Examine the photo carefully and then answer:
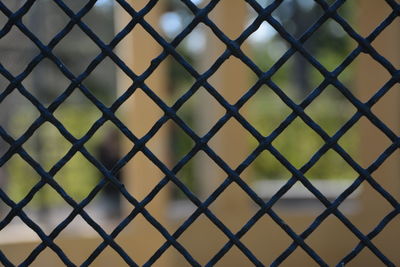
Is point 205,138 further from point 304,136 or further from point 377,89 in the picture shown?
point 304,136

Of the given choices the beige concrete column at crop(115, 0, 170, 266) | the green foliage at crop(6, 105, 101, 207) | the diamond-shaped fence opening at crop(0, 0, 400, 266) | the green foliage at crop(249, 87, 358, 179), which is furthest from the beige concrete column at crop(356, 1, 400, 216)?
the green foliage at crop(249, 87, 358, 179)

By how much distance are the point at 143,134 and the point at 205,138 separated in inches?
Result: 208

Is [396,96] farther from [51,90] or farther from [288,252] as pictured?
[51,90]

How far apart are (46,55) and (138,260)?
572cm

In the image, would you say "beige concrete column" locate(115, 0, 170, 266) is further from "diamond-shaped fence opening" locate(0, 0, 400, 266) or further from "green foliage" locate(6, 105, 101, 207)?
"green foliage" locate(6, 105, 101, 207)

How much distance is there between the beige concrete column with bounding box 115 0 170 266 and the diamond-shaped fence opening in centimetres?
2

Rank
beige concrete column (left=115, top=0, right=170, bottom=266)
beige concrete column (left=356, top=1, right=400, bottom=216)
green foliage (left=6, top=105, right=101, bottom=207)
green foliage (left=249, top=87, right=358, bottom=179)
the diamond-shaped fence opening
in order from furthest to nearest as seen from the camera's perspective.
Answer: green foliage (left=249, top=87, right=358, bottom=179) < green foliage (left=6, top=105, right=101, bottom=207) < beige concrete column (left=356, top=1, right=400, bottom=216) < beige concrete column (left=115, top=0, right=170, bottom=266) < the diamond-shaped fence opening

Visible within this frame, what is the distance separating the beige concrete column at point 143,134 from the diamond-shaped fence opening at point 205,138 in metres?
0.02

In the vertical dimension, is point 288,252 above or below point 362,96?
below

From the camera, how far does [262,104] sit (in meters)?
14.7

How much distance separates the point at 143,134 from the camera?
23.8 ft

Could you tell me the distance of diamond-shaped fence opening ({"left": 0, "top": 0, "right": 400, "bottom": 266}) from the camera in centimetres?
197

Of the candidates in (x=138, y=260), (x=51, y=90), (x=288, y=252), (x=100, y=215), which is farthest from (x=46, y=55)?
(x=51, y=90)

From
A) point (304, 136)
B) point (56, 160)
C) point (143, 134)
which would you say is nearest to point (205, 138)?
point (143, 134)
